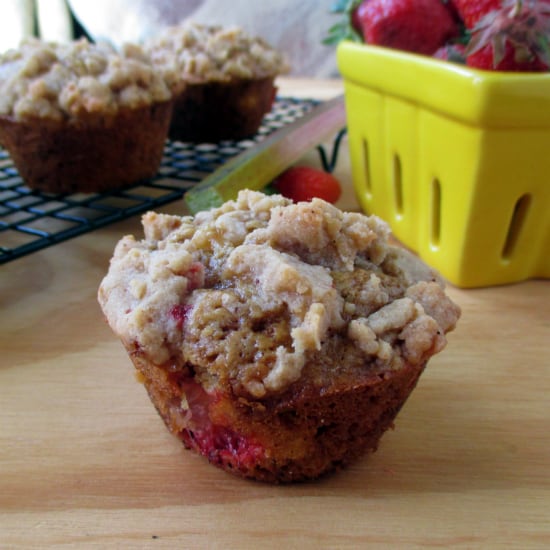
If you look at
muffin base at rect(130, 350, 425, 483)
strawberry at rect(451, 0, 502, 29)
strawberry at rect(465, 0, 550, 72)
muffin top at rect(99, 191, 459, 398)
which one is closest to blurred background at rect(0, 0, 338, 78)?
strawberry at rect(451, 0, 502, 29)

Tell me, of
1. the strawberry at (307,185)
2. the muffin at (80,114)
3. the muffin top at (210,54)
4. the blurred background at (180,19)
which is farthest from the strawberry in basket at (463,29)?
the blurred background at (180,19)

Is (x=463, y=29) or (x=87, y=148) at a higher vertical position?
(x=463, y=29)

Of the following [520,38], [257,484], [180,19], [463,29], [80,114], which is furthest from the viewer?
[180,19]

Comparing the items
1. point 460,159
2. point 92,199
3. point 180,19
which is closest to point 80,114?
point 92,199

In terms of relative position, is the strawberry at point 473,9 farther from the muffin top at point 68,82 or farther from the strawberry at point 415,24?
the muffin top at point 68,82

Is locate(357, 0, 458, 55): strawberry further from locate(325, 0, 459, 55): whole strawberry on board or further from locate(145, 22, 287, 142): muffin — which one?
locate(145, 22, 287, 142): muffin

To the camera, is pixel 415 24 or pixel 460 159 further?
pixel 415 24

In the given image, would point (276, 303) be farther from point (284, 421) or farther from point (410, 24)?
point (410, 24)
